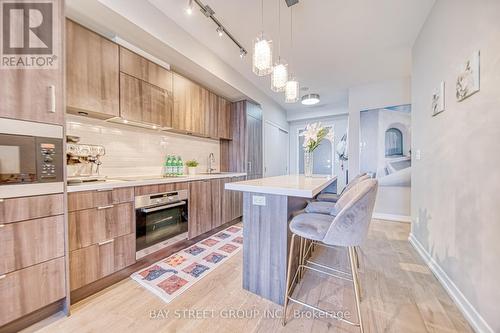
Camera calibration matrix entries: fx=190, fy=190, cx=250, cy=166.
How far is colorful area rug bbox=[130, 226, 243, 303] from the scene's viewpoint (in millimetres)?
1671

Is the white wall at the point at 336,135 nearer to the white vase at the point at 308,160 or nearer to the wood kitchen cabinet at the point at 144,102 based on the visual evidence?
the white vase at the point at 308,160

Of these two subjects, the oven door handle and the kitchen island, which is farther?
the oven door handle

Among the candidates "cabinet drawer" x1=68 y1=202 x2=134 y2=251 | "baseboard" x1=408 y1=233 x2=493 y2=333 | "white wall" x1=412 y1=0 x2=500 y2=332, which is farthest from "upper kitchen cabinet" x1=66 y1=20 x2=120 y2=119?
"baseboard" x1=408 y1=233 x2=493 y2=333

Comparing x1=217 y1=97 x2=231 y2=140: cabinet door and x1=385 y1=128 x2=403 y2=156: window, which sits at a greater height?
x1=217 y1=97 x2=231 y2=140: cabinet door

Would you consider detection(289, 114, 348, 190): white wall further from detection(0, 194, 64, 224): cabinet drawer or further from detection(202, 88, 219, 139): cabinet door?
detection(0, 194, 64, 224): cabinet drawer

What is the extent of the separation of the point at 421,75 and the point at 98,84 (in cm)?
366

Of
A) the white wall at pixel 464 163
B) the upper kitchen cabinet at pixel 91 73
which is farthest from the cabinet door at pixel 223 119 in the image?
the white wall at pixel 464 163

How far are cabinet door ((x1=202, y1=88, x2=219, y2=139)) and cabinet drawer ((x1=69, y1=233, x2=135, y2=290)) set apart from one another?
193cm

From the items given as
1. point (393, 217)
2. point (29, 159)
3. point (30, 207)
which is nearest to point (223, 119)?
point (29, 159)

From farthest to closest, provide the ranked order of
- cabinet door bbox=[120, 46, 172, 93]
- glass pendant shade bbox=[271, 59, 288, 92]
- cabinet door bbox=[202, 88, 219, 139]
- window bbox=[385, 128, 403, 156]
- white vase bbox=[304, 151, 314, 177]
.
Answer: window bbox=[385, 128, 403, 156], cabinet door bbox=[202, 88, 219, 139], white vase bbox=[304, 151, 314, 177], glass pendant shade bbox=[271, 59, 288, 92], cabinet door bbox=[120, 46, 172, 93]

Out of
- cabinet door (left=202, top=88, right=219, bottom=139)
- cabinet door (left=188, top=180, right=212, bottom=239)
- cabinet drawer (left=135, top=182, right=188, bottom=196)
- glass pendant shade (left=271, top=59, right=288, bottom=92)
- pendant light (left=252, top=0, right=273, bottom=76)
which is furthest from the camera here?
cabinet door (left=202, top=88, right=219, bottom=139)

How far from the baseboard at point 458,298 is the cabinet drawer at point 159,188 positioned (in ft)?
8.64

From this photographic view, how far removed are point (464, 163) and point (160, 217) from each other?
9.03ft

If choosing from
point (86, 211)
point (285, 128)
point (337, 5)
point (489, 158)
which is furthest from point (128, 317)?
point (285, 128)
